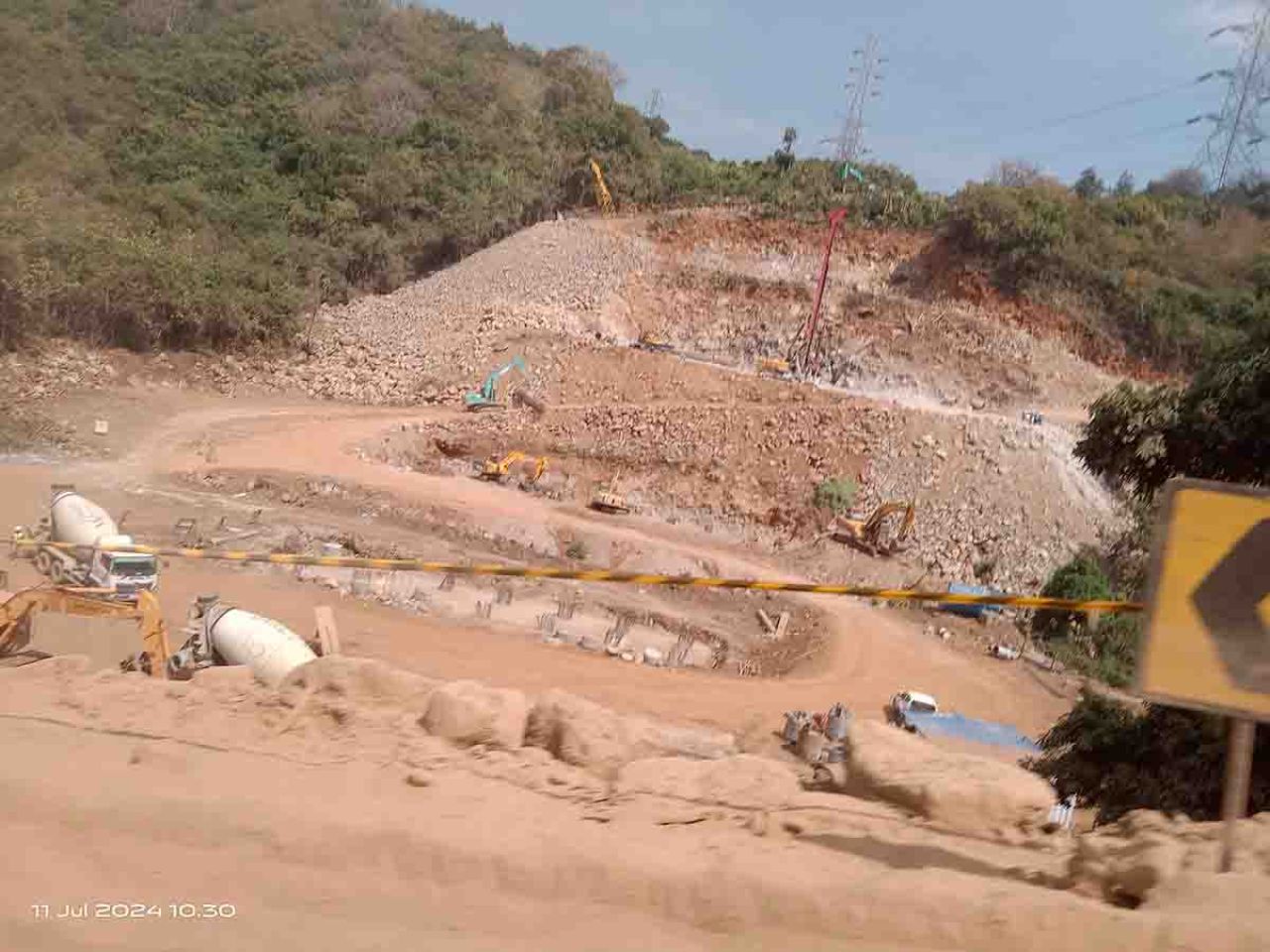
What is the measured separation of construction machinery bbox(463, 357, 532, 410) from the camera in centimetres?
2441

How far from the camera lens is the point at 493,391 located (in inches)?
981

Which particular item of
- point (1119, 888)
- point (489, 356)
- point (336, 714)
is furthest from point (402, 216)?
point (1119, 888)

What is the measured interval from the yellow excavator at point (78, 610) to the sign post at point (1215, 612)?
687 centimetres

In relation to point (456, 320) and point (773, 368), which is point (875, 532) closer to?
point (773, 368)

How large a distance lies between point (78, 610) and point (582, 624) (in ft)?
24.2

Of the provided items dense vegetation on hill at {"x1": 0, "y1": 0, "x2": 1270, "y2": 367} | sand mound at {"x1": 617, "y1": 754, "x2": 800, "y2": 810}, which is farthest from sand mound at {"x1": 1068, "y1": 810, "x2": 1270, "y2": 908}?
dense vegetation on hill at {"x1": 0, "y1": 0, "x2": 1270, "y2": 367}

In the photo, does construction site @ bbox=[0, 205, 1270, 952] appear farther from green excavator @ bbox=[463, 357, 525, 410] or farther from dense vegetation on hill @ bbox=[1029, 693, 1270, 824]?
dense vegetation on hill @ bbox=[1029, 693, 1270, 824]

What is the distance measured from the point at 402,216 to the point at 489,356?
13846mm

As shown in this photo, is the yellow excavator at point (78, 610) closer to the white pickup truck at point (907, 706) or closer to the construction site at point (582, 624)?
the construction site at point (582, 624)

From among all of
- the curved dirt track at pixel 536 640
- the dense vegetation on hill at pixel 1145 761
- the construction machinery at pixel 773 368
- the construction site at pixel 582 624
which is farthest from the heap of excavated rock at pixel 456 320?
the dense vegetation on hill at pixel 1145 761

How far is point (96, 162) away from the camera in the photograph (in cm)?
3331

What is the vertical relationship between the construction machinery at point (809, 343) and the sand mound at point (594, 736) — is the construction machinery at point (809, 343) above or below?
above

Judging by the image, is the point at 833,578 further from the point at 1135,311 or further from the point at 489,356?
the point at 1135,311

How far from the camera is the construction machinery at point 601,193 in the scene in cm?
4012
